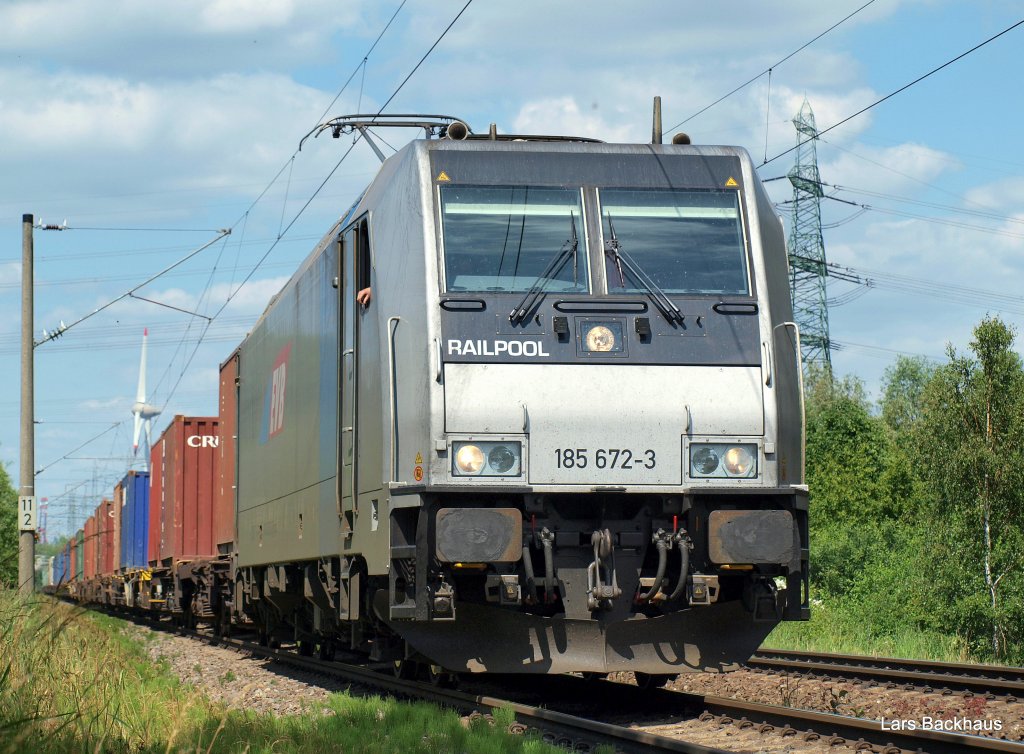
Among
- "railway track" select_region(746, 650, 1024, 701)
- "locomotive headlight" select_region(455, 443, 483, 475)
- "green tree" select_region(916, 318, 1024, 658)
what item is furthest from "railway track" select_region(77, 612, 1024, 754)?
"green tree" select_region(916, 318, 1024, 658)

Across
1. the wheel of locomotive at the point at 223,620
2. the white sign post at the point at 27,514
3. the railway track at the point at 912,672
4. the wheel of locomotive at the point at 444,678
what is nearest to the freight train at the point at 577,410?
the wheel of locomotive at the point at 444,678

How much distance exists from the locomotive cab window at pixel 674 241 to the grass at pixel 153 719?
298 centimetres

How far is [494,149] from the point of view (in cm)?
890

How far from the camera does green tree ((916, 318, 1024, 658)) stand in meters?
24.9

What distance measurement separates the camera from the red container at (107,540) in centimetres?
3353

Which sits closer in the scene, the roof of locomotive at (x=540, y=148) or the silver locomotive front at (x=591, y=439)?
the silver locomotive front at (x=591, y=439)

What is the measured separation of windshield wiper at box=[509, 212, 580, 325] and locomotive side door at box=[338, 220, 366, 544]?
190cm

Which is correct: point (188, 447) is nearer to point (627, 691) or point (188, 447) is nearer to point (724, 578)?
point (627, 691)

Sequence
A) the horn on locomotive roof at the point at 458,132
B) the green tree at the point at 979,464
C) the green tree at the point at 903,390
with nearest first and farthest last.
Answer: the horn on locomotive roof at the point at 458,132 → the green tree at the point at 979,464 → the green tree at the point at 903,390

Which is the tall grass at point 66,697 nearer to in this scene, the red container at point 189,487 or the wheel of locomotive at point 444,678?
the wheel of locomotive at point 444,678

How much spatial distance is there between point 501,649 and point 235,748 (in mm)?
2181

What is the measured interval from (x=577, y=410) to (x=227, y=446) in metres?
10.8

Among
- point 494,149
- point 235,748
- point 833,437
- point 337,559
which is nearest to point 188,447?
point 337,559

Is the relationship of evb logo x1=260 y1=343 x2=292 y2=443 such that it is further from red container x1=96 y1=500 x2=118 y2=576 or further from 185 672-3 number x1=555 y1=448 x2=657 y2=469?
red container x1=96 y1=500 x2=118 y2=576
